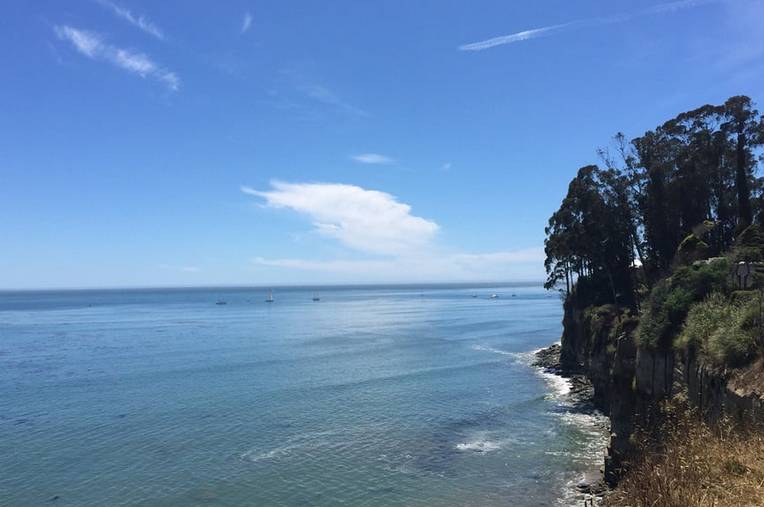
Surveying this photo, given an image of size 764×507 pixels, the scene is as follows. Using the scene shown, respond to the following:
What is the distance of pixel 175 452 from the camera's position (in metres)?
32.4

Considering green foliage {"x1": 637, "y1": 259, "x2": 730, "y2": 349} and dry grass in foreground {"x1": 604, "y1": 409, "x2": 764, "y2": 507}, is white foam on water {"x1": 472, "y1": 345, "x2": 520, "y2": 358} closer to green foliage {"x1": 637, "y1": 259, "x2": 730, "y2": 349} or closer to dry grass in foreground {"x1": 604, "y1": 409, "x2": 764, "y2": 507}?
green foliage {"x1": 637, "y1": 259, "x2": 730, "y2": 349}

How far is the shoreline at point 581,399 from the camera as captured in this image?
2562 centimetres

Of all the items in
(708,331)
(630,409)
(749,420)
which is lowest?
(630,409)

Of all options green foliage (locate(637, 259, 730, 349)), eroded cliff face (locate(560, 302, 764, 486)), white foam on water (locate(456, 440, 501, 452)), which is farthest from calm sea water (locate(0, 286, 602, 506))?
green foliage (locate(637, 259, 730, 349))

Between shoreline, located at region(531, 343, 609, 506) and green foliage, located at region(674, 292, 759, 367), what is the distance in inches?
285

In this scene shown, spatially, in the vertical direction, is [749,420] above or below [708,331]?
below

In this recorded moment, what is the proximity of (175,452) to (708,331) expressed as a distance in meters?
29.7

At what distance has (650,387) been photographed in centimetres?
2555

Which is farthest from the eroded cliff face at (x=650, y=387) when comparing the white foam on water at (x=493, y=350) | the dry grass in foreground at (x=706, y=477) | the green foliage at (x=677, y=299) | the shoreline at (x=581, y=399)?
the white foam on water at (x=493, y=350)

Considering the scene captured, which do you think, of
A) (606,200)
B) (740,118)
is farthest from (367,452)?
(740,118)

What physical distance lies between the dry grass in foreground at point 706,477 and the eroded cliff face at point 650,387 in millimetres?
3886

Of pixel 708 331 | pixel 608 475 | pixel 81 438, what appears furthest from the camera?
pixel 81 438

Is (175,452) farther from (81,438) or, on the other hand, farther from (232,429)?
(81,438)

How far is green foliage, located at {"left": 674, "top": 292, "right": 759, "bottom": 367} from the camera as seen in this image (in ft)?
60.8
